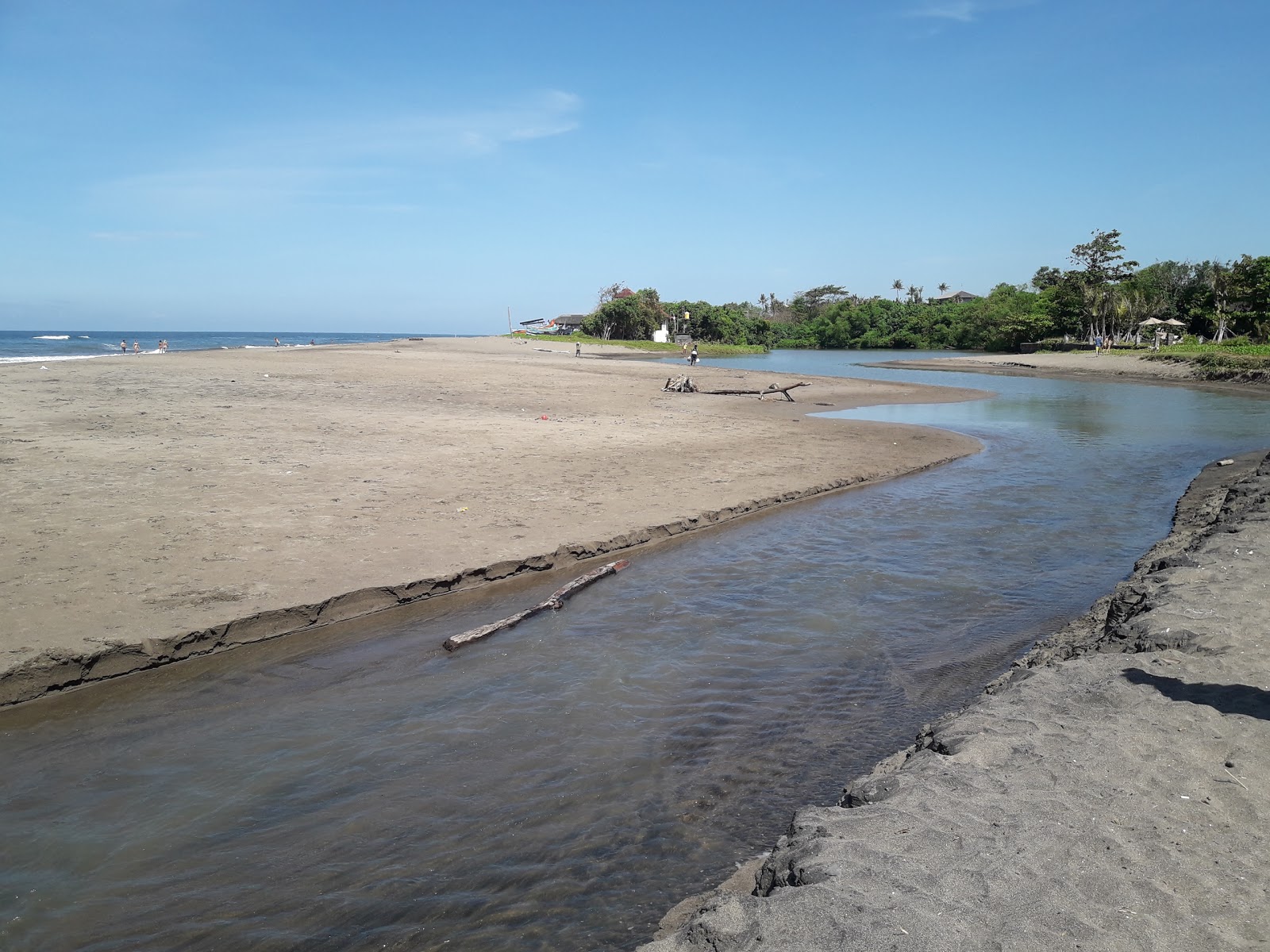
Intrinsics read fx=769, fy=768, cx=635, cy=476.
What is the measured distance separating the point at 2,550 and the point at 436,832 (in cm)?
636

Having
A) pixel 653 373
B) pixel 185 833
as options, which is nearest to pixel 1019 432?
pixel 653 373

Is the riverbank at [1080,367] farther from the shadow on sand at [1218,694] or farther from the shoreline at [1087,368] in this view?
the shadow on sand at [1218,694]

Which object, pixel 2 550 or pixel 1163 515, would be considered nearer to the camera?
pixel 2 550

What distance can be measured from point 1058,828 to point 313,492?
32.6ft

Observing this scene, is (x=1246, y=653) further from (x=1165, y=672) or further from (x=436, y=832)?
(x=436, y=832)

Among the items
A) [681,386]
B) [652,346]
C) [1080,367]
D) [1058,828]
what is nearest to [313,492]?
[1058,828]

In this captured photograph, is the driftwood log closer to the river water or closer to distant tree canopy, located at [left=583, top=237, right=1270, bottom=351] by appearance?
the river water

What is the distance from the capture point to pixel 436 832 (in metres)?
4.82

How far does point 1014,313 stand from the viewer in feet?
278

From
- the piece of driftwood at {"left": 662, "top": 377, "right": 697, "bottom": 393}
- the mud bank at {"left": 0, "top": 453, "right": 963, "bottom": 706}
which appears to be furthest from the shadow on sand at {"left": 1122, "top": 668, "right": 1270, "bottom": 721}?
the piece of driftwood at {"left": 662, "top": 377, "right": 697, "bottom": 393}

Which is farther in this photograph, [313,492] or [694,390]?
[694,390]

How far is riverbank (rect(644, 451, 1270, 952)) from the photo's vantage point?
3059mm

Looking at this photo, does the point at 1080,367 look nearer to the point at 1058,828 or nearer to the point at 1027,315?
the point at 1027,315

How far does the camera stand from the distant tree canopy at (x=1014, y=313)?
203 ft
